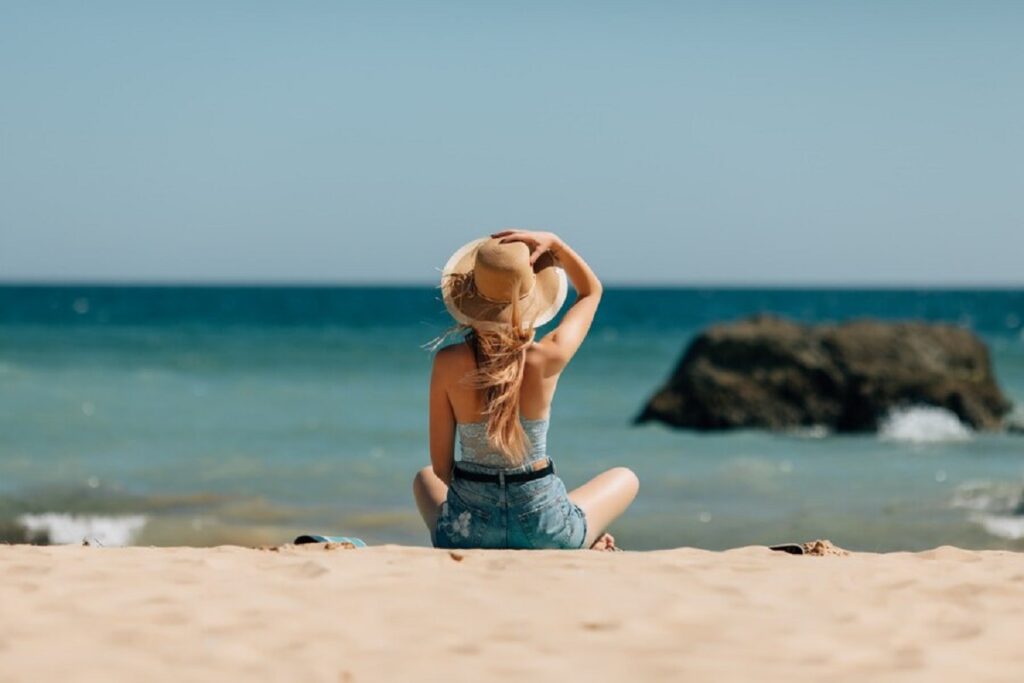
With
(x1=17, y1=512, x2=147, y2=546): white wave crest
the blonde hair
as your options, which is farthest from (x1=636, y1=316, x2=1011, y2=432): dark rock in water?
the blonde hair

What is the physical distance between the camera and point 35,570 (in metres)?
5.03

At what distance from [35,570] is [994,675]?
11.5 feet

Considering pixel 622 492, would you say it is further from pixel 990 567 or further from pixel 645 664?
pixel 645 664

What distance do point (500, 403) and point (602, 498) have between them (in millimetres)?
822

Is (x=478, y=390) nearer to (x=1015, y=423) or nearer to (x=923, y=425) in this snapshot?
(x=923, y=425)

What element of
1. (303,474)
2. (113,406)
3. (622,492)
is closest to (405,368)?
(113,406)

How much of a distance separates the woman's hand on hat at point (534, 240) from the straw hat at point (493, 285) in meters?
0.07

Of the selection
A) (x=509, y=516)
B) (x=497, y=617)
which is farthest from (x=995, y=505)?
(x=497, y=617)

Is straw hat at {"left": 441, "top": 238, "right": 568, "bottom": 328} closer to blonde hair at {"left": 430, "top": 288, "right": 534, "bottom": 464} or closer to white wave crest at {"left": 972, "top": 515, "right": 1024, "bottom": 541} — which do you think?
blonde hair at {"left": 430, "top": 288, "right": 534, "bottom": 464}

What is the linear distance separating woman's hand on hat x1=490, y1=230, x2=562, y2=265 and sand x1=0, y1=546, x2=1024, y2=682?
4.46ft

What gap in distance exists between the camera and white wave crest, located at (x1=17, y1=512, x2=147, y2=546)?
1014 centimetres

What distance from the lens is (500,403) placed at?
5.47 m

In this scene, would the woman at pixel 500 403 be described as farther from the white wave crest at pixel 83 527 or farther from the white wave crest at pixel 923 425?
the white wave crest at pixel 923 425

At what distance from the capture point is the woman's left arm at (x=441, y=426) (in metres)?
5.60
